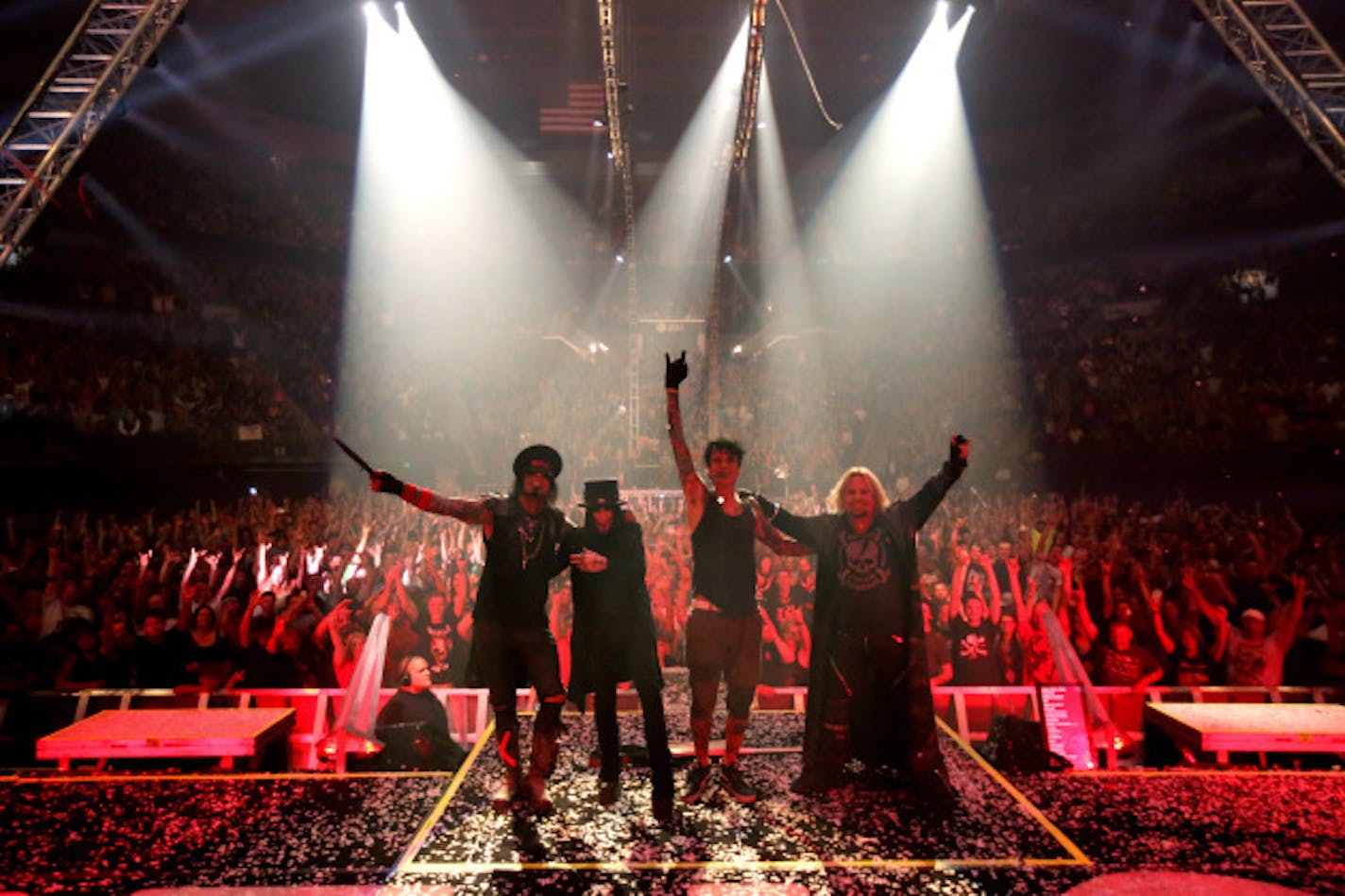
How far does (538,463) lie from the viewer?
2.60 metres

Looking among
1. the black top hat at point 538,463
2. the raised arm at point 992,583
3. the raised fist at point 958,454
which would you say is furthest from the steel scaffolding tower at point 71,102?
the raised arm at point 992,583

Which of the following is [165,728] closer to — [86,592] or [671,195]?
[86,592]

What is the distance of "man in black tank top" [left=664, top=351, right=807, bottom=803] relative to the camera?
8.56 ft

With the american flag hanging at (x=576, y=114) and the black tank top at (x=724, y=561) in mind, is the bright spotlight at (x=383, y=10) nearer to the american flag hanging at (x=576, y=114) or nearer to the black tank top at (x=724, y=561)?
the american flag hanging at (x=576, y=114)

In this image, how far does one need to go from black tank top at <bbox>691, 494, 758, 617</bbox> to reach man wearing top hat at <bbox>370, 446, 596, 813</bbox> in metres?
0.43

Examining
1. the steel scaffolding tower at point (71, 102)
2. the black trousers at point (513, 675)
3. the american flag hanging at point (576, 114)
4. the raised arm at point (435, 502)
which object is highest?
the american flag hanging at point (576, 114)

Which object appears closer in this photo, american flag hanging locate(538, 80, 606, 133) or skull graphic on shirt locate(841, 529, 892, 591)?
skull graphic on shirt locate(841, 529, 892, 591)

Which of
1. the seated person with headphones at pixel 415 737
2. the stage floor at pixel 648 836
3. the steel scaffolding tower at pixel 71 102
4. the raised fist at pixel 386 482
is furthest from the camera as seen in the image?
the steel scaffolding tower at pixel 71 102

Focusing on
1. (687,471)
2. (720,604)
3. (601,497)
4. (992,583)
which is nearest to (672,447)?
(687,471)

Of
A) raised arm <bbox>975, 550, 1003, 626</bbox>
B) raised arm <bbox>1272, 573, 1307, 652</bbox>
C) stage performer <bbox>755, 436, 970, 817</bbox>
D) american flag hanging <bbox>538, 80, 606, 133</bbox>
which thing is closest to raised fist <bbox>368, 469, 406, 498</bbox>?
stage performer <bbox>755, 436, 970, 817</bbox>

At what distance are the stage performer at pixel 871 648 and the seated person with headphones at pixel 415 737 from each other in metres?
1.50

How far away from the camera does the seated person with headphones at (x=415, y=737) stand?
9.96ft

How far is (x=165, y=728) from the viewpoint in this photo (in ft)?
9.74

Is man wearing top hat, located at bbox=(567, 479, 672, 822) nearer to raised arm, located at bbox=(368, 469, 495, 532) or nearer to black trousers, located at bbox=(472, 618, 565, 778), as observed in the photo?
black trousers, located at bbox=(472, 618, 565, 778)
